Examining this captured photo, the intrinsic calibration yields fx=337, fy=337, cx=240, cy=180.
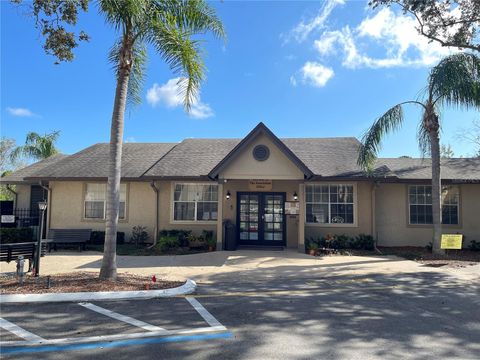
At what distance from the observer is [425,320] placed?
5664mm

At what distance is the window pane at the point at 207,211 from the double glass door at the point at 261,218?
1171mm

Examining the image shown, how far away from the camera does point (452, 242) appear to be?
40.5 feet

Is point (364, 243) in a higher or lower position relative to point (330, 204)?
lower

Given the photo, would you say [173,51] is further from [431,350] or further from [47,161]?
[47,161]

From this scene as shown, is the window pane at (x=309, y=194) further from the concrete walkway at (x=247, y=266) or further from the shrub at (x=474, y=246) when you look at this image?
the shrub at (x=474, y=246)

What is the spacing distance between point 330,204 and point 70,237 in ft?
→ 36.6

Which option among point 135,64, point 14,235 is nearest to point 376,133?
point 135,64

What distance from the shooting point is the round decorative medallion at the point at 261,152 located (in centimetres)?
1306

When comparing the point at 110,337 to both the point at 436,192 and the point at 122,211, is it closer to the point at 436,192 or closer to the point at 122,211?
the point at 122,211

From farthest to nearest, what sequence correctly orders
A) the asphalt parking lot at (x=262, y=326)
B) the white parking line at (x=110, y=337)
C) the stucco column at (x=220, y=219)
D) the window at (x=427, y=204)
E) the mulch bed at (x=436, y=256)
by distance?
1. the window at (x=427, y=204)
2. the stucco column at (x=220, y=219)
3. the mulch bed at (x=436, y=256)
4. the white parking line at (x=110, y=337)
5. the asphalt parking lot at (x=262, y=326)

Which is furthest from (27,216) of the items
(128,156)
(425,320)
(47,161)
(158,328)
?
(425,320)

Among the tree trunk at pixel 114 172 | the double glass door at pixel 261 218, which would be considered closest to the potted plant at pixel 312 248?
the double glass door at pixel 261 218

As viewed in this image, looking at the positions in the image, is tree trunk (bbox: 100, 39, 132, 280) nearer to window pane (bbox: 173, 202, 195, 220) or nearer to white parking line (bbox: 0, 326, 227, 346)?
white parking line (bbox: 0, 326, 227, 346)

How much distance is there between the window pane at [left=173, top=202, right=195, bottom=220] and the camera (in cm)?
1531
